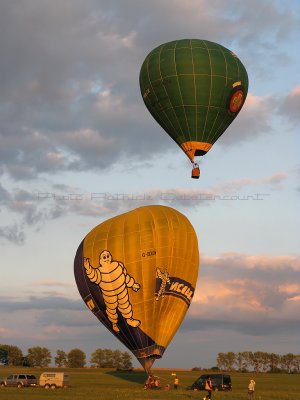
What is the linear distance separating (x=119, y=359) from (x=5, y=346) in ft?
133

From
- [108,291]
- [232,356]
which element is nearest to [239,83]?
[108,291]

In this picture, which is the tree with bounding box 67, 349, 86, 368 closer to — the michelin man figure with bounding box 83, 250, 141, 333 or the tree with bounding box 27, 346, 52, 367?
the tree with bounding box 27, 346, 52, 367

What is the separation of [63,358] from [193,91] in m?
128

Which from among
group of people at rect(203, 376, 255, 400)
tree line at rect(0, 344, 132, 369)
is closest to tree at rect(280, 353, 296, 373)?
tree line at rect(0, 344, 132, 369)

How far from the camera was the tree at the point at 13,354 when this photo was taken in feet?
591

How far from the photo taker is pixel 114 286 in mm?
58094

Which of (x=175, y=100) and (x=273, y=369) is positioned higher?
(x=175, y=100)

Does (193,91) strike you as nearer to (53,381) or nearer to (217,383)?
(217,383)

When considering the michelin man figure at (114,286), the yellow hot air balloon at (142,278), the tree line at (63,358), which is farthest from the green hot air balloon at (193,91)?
the tree line at (63,358)

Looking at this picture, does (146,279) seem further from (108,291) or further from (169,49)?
(169,49)

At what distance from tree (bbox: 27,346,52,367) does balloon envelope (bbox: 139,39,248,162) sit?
408 feet

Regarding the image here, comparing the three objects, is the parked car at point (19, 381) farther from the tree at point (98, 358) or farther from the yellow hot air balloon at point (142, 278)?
the tree at point (98, 358)

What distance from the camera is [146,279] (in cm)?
5775

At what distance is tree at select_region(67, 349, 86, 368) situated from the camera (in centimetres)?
17200
